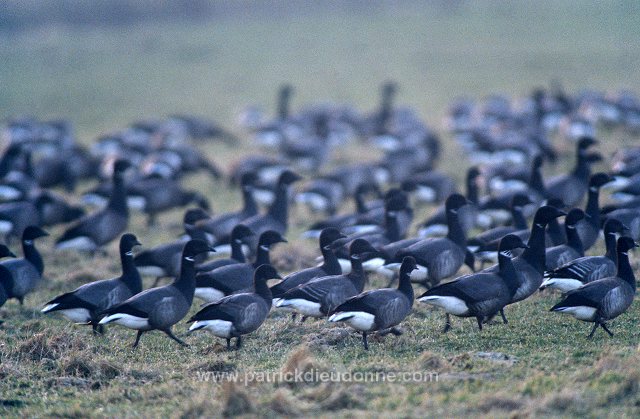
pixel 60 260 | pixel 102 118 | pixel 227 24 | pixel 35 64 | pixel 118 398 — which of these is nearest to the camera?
pixel 118 398

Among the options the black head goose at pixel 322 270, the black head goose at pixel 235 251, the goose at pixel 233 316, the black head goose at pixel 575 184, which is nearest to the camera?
the goose at pixel 233 316

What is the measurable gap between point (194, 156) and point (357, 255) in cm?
1358

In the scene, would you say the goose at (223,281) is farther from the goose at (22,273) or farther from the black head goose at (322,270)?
the goose at (22,273)

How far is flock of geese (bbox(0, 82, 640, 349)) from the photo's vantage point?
10.3 meters

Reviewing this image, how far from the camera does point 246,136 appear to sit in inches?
1316

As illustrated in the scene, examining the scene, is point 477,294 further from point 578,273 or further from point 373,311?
point 578,273

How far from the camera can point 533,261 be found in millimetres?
11156

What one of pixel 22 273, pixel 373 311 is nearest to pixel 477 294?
pixel 373 311

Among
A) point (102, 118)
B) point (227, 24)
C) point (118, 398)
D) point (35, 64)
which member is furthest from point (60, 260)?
point (227, 24)

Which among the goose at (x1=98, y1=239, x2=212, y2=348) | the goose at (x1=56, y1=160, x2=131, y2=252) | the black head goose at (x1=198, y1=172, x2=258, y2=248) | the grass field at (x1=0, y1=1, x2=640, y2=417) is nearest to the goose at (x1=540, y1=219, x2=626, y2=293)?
the grass field at (x1=0, y1=1, x2=640, y2=417)

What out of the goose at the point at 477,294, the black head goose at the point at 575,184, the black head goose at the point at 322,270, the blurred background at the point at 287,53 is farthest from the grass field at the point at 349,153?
the black head goose at the point at 575,184

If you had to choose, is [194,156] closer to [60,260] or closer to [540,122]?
[60,260]

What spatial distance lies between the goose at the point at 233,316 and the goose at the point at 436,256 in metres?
2.54

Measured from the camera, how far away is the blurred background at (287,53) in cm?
4066
